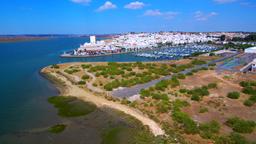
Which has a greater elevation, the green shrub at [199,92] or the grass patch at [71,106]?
the green shrub at [199,92]

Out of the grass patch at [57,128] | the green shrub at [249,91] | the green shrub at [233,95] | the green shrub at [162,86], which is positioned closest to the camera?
the grass patch at [57,128]

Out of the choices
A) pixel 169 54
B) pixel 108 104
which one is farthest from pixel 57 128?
pixel 169 54

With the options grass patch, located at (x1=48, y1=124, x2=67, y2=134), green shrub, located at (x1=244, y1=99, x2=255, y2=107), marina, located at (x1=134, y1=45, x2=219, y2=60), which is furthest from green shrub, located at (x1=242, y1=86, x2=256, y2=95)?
marina, located at (x1=134, y1=45, x2=219, y2=60)

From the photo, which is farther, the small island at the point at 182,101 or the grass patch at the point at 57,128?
the grass patch at the point at 57,128

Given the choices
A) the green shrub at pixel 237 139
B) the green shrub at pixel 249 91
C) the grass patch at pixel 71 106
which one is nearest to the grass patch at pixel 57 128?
the grass patch at pixel 71 106

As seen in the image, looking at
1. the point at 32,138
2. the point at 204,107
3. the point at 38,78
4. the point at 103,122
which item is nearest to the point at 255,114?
the point at 204,107

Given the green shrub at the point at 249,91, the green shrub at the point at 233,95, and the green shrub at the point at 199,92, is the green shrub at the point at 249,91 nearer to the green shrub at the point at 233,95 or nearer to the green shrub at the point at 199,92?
the green shrub at the point at 233,95

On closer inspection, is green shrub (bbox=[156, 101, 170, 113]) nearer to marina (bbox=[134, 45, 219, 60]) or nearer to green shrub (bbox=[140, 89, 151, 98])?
green shrub (bbox=[140, 89, 151, 98])
